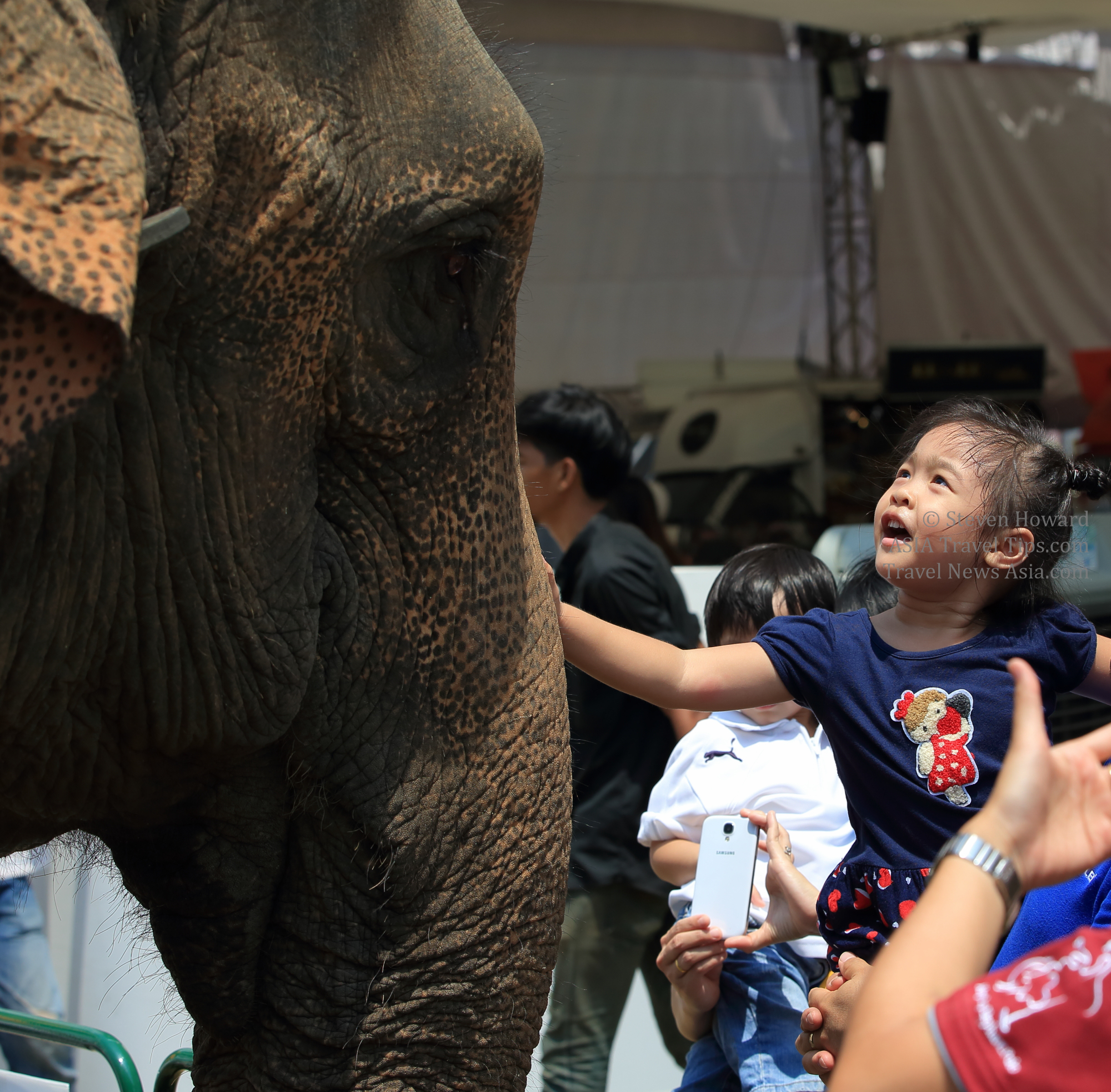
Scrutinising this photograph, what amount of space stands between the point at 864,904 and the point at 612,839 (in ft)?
6.02

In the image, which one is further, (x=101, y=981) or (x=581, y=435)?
(x=581, y=435)

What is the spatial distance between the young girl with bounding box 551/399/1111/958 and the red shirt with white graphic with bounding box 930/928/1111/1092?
833 mm

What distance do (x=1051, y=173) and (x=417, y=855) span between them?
11.5 metres

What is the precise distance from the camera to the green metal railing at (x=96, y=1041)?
2.30 m


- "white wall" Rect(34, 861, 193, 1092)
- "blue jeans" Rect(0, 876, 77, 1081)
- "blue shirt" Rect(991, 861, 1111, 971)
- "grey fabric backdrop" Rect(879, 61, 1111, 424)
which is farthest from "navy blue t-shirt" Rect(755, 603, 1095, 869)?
"grey fabric backdrop" Rect(879, 61, 1111, 424)

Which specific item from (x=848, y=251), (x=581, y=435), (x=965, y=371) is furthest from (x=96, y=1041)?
(x=848, y=251)

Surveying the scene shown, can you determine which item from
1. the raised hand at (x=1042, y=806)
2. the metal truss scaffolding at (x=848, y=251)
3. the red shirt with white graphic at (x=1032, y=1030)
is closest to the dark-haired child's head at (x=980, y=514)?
the raised hand at (x=1042, y=806)

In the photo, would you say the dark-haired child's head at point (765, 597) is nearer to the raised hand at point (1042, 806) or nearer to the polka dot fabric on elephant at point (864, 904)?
→ the polka dot fabric on elephant at point (864, 904)

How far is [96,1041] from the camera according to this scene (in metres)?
2.32

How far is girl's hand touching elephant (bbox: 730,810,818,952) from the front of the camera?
7.05ft

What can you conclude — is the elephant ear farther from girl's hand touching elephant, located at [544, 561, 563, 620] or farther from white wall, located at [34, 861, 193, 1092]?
white wall, located at [34, 861, 193, 1092]

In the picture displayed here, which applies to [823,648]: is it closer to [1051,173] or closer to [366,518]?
[366,518]

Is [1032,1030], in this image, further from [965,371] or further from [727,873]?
[965,371]

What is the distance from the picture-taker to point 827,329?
11.3 m
